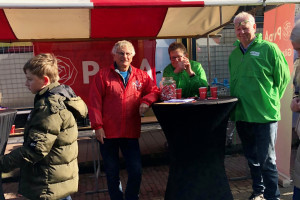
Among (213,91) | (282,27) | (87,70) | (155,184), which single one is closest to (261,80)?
(213,91)

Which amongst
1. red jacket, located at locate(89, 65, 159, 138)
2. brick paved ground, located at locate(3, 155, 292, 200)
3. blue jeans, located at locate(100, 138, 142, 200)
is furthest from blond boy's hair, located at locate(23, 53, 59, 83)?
brick paved ground, located at locate(3, 155, 292, 200)

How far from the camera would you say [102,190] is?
3.80m

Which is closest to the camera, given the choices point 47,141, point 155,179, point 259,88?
point 47,141

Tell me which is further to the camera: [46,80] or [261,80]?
[261,80]

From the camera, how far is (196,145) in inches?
106

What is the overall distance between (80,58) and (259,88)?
3.14 m

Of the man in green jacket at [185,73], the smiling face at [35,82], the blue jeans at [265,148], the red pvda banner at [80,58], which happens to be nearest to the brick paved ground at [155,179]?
the blue jeans at [265,148]

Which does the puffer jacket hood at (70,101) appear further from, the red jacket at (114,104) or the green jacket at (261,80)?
the green jacket at (261,80)

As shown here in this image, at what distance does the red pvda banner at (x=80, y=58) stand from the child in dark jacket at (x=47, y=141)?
275 cm

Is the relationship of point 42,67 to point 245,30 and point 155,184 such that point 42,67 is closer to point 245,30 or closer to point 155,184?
point 245,30

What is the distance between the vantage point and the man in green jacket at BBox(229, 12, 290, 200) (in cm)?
273

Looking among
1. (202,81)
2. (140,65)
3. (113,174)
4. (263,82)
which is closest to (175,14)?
(140,65)

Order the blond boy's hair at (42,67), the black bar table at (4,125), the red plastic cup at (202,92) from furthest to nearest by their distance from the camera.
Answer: the red plastic cup at (202,92) < the black bar table at (4,125) < the blond boy's hair at (42,67)

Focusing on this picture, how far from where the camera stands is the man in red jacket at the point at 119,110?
8.79ft
